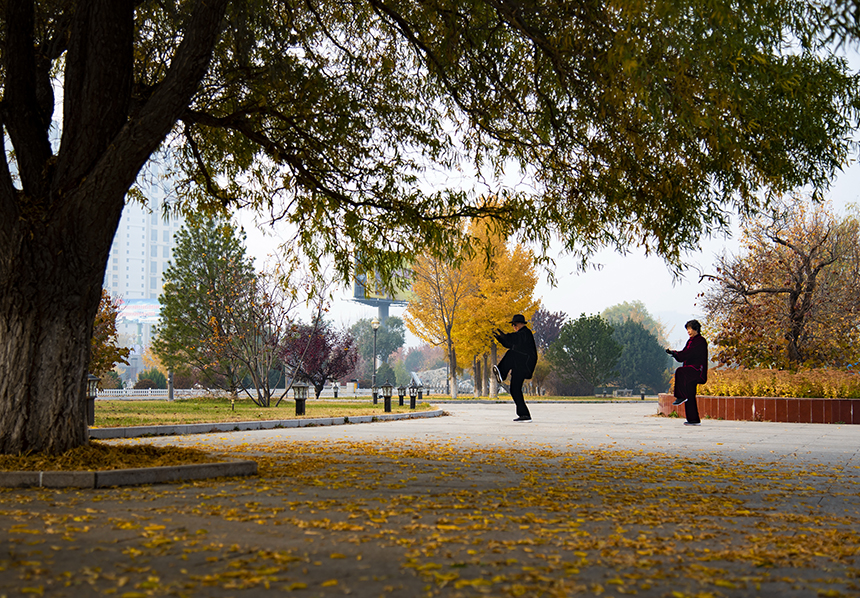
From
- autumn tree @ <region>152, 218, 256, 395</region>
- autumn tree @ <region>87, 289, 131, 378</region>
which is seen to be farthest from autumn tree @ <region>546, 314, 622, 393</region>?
autumn tree @ <region>87, 289, 131, 378</region>

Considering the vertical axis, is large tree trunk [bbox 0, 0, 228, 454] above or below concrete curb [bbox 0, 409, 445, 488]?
above

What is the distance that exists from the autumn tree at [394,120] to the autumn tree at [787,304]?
13801 millimetres

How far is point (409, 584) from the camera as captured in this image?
348cm

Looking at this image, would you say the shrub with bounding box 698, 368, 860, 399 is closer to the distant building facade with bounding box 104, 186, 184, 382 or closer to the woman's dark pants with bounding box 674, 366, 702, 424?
the woman's dark pants with bounding box 674, 366, 702, 424

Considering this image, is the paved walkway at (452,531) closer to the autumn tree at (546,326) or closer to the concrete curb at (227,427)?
the concrete curb at (227,427)

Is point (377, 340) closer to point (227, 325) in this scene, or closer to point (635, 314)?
point (635, 314)

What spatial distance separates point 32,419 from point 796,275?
2151 cm

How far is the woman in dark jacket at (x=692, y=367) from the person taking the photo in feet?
50.3

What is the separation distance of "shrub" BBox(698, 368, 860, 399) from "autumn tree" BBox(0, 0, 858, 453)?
12461 millimetres

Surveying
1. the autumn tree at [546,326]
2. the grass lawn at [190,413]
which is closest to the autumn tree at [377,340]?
the autumn tree at [546,326]

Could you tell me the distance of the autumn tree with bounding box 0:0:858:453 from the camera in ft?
22.2

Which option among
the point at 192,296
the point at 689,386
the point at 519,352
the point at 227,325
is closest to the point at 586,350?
the point at 192,296

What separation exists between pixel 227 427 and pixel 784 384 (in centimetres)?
1356

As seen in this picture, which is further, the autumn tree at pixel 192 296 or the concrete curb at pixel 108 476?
the autumn tree at pixel 192 296
